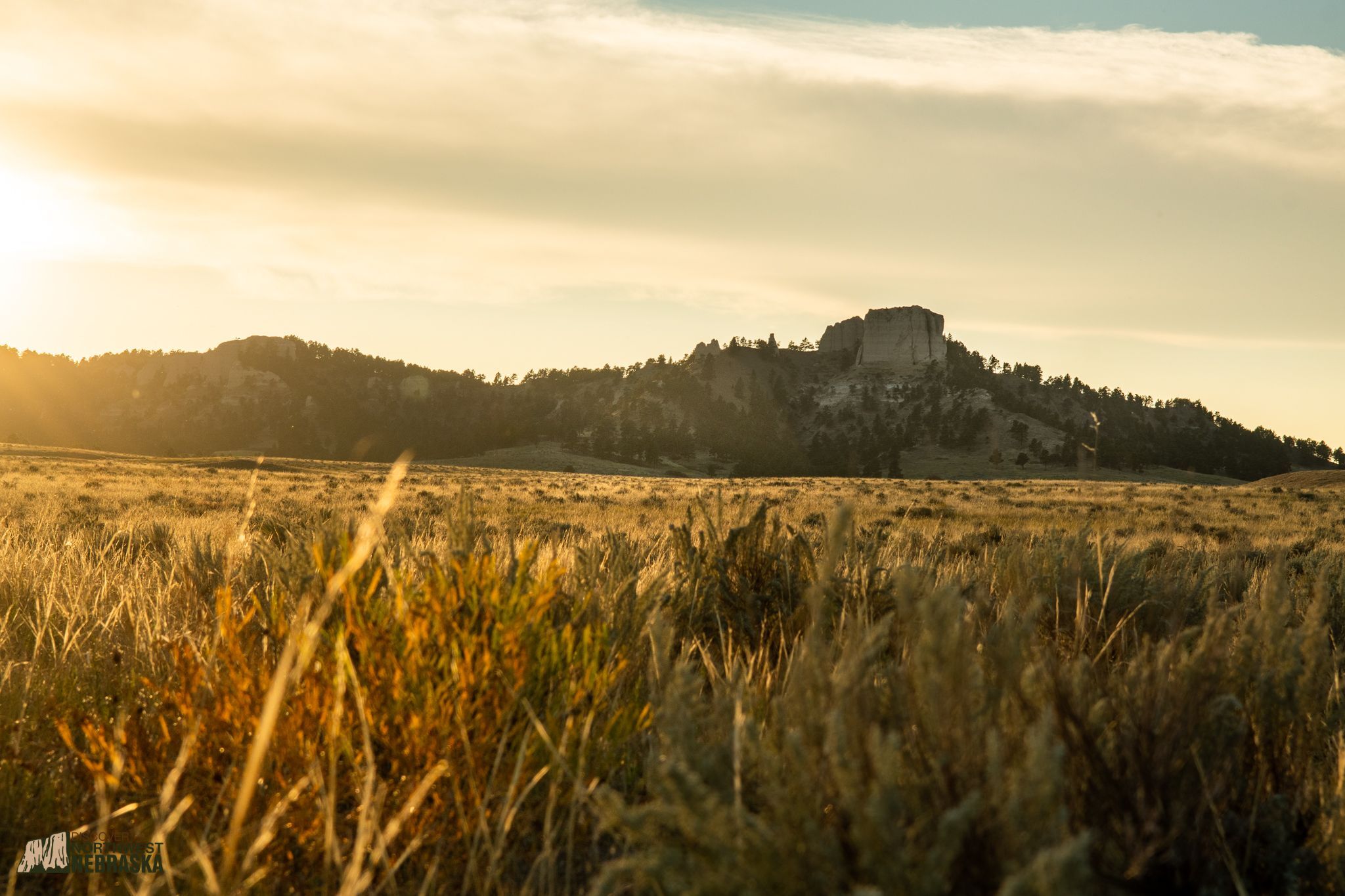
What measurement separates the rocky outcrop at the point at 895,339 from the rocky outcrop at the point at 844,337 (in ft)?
0.51

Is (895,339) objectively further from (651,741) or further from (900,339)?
(651,741)

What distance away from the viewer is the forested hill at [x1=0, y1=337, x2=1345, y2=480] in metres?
124

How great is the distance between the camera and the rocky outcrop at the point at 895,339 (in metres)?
180

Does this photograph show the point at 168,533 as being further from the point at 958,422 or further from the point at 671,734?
the point at 958,422

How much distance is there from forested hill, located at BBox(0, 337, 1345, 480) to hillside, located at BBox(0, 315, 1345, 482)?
0.43m

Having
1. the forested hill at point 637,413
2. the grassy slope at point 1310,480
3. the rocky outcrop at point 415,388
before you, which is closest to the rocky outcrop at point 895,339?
the forested hill at point 637,413

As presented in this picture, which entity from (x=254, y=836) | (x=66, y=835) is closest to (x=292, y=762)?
(x=254, y=836)

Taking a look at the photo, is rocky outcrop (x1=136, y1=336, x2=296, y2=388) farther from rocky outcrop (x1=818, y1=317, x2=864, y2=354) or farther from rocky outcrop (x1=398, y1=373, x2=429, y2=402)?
rocky outcrop (x1=818, y1=317, x2=864, y2=354)

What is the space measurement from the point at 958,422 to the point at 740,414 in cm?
3974

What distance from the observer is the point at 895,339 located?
183m

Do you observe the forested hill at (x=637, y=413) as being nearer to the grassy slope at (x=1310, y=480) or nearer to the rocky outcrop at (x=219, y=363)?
the rocky outcrop at (x=219, y=363)

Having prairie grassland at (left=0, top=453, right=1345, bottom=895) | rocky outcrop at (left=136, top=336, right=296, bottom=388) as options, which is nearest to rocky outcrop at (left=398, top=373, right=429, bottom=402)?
rocky outcrop at (left=136, top=336, right=296, bottom=388)
